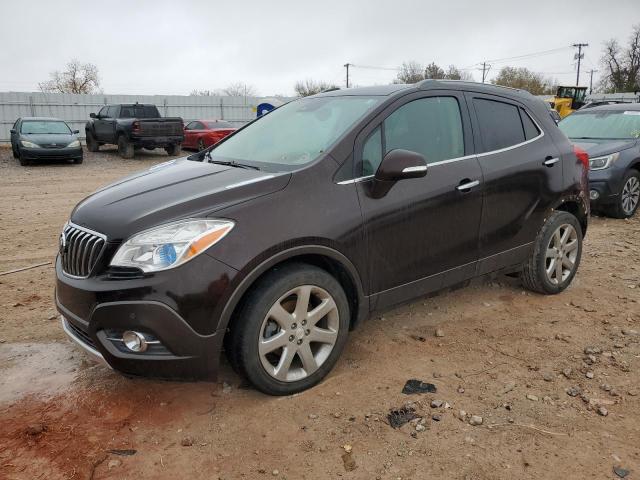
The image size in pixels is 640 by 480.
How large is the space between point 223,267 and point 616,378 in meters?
2.57

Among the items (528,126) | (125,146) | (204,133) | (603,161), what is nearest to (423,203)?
(528,126)

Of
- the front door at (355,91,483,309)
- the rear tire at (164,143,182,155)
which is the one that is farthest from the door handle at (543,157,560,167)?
the rear tire at (164,143,182,155)

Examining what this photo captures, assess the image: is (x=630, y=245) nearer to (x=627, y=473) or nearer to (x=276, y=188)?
(x=627, y=473)

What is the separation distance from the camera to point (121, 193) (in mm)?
3180

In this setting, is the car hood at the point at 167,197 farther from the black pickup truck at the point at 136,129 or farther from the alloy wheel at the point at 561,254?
the black pickup truck at the point at 136,129

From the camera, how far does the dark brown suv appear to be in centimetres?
266

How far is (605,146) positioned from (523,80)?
220 feet

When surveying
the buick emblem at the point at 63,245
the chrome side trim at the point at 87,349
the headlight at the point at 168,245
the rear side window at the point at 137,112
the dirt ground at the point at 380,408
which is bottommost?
the dirt ground at the point at 380,408

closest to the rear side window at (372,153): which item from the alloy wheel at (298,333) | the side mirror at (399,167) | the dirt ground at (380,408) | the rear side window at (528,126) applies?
the side mirror at (399,167)

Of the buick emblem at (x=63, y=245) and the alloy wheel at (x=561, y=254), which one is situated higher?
the buick emblem at (x=63, y=245)

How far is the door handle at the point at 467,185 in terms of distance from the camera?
143 inches

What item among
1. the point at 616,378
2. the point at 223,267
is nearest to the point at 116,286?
the point at 223,267

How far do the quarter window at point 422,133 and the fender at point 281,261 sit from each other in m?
0.57

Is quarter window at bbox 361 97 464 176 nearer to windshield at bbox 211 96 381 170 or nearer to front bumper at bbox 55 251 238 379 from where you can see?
windshield at bbox 211 96 381 170
